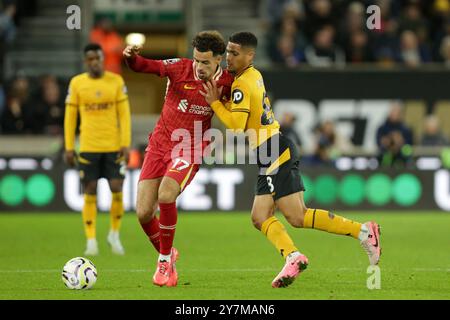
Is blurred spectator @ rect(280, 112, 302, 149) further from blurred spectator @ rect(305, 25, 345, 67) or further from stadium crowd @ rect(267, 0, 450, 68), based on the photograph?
blurred spectator @ rect(305, 25, 345, 67)

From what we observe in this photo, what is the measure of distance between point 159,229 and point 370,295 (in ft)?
6.87

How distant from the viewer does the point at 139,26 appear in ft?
80.0

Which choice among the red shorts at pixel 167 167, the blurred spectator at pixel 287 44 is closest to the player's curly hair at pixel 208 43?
the red shorts at pixel 167 167

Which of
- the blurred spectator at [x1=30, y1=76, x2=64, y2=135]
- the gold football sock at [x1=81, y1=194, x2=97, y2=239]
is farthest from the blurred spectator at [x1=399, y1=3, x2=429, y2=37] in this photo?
the gold football sock at [x1=81, y1=194, x2=97, y2=239]

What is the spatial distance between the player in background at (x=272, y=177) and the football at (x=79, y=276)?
1472mm

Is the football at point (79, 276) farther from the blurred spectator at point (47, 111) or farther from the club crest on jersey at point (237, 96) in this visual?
the blurred spectator at point (47, 111)

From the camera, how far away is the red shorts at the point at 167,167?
31.8 feet

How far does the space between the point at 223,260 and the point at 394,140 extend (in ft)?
27.8

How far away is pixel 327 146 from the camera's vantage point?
64.7ft

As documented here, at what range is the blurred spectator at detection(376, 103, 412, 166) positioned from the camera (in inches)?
775

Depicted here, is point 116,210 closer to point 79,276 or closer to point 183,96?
point 183,96

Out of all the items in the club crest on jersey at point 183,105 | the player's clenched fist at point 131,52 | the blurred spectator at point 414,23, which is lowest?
the club crest on jersey at point 183,105

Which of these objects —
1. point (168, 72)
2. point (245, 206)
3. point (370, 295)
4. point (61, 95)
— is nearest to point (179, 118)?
point (168, 72)

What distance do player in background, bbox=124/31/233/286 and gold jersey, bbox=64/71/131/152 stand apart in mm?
2828
